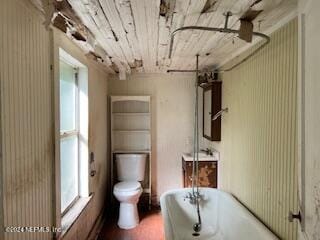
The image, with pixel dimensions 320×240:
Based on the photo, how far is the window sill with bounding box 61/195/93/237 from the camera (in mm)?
2139

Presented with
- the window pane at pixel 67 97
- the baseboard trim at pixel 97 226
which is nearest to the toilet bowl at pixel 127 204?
the baseboard trim at pixel 97 226

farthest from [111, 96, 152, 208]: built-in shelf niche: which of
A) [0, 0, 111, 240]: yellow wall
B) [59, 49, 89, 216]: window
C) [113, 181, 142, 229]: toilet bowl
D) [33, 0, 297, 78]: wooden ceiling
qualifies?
[0, 0, 111, 240]: yellow wall

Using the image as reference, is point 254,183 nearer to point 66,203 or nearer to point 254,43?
point 254,43

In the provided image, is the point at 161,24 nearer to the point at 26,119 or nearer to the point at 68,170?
the point at 26,119

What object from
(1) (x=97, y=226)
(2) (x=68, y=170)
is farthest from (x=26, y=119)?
(1) (x=97, y=226)

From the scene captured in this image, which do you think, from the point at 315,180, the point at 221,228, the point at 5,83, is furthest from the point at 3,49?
the point at 221,228

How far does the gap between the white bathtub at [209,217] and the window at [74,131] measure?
3.18 ft

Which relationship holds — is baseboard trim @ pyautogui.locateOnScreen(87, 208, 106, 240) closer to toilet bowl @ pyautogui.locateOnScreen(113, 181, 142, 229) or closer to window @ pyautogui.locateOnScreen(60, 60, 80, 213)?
toilet bowl @ pyautogui.locateOnScreen(113, 181, 142, 229)

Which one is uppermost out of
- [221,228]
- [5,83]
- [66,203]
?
[5,83]

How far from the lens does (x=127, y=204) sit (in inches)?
144

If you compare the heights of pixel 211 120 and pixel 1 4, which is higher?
pixel 1 4

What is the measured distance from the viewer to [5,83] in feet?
4.02

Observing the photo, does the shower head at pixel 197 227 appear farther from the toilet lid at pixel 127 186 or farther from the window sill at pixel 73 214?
the window sill at pixel 73 214

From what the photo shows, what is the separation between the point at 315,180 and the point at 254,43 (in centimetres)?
173
